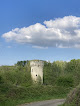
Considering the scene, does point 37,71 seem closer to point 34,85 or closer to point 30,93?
point 34,85

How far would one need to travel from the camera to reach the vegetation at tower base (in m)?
22.2

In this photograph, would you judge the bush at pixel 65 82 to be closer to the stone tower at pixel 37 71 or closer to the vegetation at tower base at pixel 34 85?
the vegetation at tower base at pixel 34 85

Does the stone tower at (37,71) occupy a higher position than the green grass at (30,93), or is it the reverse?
the stone tower at (37,71)

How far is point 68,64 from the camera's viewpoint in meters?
54.8

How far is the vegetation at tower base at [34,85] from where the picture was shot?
2225cm

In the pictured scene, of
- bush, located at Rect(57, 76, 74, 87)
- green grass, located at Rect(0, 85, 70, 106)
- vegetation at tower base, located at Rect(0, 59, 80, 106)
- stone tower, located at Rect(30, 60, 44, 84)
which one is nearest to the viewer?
green grass, located at Rect(0, 85, 70, 106)

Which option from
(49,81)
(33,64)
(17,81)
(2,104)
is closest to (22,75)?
(17,81)

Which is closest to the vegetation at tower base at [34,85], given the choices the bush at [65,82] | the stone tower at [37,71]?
the bush at [65,82]

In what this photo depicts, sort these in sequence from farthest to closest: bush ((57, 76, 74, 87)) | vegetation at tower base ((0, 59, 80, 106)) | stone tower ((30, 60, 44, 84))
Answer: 1. stone tower ((30, 60, 44, 84))
2. bush ((57, 76, 74, 87))
3. vegetation at tower base ((0, 59, 80, 106))

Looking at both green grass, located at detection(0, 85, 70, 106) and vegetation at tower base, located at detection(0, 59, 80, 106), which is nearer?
green grass, located at detection(0, 85, 70, 106)

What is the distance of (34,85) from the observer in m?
32.0

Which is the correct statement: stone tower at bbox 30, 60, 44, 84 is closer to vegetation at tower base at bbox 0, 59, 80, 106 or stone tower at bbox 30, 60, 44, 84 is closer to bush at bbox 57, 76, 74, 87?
vegetation at tower base at bbox 0, 59, 80, 106

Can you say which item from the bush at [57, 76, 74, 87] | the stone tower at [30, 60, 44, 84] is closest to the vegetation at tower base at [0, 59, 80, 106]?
the bush at [57, 76, 74, 87]

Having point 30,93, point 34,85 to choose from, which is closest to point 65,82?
point 34,85
